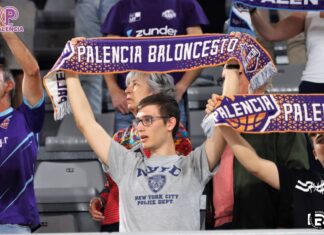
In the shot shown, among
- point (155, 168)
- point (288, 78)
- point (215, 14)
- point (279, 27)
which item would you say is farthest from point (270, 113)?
point (215, 14)

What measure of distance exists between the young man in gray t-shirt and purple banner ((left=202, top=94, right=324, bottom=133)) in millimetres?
113

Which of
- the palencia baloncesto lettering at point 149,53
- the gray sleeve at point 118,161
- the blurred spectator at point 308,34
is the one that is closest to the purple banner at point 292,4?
the blurred spectator at point 308,34

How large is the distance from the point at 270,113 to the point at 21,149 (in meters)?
1.24

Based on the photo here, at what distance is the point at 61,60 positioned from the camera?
15.5 feet

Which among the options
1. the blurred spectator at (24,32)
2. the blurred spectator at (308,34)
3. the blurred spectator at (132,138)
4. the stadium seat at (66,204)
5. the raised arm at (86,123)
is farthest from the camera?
the blurred spectator at (24,32)

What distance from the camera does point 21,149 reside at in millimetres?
4895

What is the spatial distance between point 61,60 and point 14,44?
11.1 inches

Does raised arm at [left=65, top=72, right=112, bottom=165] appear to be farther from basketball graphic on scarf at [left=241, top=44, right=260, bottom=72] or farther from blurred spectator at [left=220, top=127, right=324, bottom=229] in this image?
basketball graphic on scarf at [left=241, top=44, right=260, bottom=72]

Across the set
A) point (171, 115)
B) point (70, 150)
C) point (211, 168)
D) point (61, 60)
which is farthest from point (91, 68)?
point (70, 150)

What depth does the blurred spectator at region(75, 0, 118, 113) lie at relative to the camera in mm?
6762

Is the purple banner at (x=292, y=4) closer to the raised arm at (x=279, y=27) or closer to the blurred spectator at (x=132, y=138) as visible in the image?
the raised arm at (x=279, y=27)

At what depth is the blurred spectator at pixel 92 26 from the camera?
6762mm

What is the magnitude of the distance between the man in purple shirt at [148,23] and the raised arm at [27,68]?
0.95 m

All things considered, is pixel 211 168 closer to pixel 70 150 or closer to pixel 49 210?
pixel 49 210
